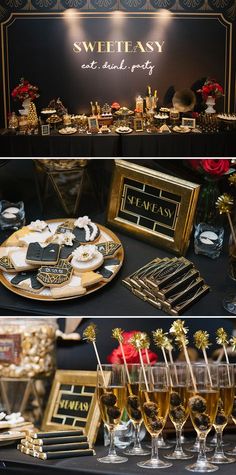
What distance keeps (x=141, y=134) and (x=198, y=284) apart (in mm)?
5068

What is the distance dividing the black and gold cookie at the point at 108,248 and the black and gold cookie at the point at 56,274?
13 centimetres

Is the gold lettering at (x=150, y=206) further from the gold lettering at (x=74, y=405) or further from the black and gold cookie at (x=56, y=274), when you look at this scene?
the gold lettering at (x=74, y=405)

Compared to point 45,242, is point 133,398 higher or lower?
lower

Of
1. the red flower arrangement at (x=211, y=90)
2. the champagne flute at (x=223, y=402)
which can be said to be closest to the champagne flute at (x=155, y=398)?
the champagne flute at (x=223, y=402)

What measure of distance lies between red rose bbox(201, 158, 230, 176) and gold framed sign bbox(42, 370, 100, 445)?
1.00 m

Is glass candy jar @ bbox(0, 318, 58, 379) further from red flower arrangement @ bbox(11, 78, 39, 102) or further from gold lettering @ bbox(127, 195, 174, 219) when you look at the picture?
red flower arrangement @ bbox(11, 78, 39, 102)

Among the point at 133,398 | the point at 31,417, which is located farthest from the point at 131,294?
the point at 31,417

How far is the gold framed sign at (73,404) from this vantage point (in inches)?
125

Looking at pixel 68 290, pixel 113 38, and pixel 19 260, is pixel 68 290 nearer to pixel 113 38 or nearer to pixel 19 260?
pixel 19 260

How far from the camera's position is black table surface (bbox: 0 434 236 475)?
256 centimetres

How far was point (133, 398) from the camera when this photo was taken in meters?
2.81

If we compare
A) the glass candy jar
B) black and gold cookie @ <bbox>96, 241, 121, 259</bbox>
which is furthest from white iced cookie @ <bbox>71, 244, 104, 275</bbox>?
the glass candy jar

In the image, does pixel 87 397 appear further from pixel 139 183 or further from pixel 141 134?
pixel 141 134

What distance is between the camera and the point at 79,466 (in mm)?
2648
